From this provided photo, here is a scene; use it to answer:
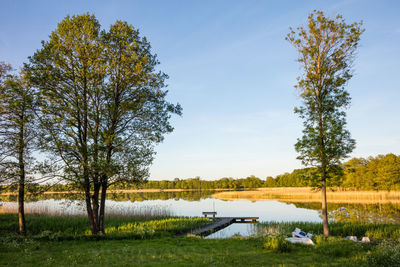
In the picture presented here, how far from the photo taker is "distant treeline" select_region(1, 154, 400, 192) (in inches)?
579

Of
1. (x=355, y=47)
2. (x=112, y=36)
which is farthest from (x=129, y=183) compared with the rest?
(x=355, y=47)

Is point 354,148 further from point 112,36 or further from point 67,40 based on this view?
point 67,40

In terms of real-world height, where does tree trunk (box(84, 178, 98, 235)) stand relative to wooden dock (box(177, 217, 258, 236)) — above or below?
above

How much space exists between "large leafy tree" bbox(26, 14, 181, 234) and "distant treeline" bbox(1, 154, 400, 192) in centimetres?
153

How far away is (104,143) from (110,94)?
114 inches

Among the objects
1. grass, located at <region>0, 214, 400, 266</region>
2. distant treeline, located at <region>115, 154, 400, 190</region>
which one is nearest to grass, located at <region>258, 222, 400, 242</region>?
grass, located at <region>0, 214, 400, 266</region>

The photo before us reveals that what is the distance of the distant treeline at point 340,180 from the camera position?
14.7m

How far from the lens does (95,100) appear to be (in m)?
15.4

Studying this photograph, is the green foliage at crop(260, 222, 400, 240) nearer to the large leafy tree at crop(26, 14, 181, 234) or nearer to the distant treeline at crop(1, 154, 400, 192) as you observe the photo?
the distant treeline at crop(1, 154, 400, 192)

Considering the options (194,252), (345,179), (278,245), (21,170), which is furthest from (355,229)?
(345,179)

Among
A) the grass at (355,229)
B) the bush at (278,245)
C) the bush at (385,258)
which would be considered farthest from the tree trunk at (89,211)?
the bush at (385,258)

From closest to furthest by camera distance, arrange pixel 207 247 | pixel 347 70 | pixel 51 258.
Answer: pixel 51 258, pixel 207 247, pixel 347 70

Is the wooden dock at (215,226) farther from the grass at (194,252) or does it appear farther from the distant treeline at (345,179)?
the distant treeline at (345,179)

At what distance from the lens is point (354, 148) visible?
1427 cm
